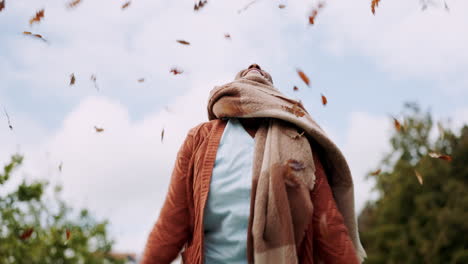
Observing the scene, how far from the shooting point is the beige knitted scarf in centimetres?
199

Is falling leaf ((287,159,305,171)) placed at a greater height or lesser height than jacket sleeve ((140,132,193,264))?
greater

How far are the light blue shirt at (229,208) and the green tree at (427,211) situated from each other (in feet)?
59.4

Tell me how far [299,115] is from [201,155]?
0.48 metres

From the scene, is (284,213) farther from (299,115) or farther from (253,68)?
(253,68)

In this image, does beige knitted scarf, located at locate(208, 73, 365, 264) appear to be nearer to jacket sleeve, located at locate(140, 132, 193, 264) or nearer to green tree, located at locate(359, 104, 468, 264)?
jacket sleeve, located at locate(140, 132, 193, 264)

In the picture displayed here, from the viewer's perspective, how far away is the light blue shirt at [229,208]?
205 cm

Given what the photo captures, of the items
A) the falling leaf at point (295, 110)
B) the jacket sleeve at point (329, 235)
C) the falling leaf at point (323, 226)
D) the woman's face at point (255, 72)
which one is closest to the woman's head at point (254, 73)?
the woman's face at point (255, 72)

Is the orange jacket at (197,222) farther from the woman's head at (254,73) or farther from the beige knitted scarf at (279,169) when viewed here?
the woman's head at (254,73)

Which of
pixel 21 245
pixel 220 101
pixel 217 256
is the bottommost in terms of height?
pixel 21 245

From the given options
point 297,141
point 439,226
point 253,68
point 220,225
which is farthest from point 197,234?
point 439,226

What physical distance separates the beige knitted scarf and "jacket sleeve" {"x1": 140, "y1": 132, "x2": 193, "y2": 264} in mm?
318

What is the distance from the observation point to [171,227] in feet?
7.03

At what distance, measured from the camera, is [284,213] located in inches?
79.1

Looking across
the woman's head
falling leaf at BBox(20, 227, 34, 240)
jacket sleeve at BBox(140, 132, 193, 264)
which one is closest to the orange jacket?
jacket sleeve at BBox(140, 132, 193, 264)
